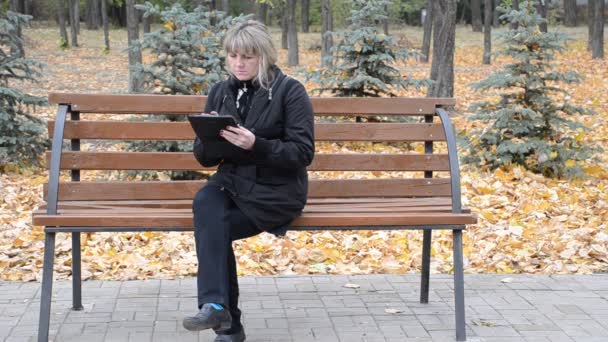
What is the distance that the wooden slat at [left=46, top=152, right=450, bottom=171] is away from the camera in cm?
463

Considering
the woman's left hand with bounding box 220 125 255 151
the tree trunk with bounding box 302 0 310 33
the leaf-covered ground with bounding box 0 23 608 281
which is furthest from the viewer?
the tree trunk with bounding box 302 0 310 33

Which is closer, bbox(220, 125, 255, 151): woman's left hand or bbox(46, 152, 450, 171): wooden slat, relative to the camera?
bbox(220, 125, 255, 151): woman's left hand

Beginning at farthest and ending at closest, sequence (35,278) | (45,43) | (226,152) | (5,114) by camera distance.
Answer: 1. (45,43)
2. (5,114)
3. (35,278)
4. (226,152)

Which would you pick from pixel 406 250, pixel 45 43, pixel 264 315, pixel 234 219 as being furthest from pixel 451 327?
pixel 45 43

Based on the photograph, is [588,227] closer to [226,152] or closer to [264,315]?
[264,315]

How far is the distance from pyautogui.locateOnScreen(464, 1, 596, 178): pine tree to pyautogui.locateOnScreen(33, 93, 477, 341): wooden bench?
449 centimetres

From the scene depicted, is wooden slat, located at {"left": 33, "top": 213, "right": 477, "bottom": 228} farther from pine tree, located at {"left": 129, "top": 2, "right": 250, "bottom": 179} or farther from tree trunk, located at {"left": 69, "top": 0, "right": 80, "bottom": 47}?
tree trunk, located at {"left": 69, "top": 0, "right": 80, "bottom": 47}

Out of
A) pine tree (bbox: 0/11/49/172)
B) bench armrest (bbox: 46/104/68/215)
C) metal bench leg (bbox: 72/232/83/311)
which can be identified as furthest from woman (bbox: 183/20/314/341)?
pine tree (bbox: 0/11/49/172)

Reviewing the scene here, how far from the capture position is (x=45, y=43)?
39812 millimetres

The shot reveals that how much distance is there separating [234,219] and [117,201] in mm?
794

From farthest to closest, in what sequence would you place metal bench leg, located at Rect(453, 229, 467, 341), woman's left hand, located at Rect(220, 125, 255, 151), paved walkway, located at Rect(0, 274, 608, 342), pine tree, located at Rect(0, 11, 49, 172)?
pine tree, located at Rect(0, 11, 49, 172) → paved walkway, located at Rect(0, 274, 608, 342) → metal bench leg, located at Rect(453, 229, 467, 341) → woman's left hand, located at Rect(220, 125, 255, 151)

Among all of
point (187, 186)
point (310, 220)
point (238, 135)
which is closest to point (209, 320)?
point (310, 220)

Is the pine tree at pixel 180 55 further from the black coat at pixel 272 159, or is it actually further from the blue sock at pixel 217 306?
the blue sock at pixel 217 306

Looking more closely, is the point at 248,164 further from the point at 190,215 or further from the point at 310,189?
the point at 310,189
